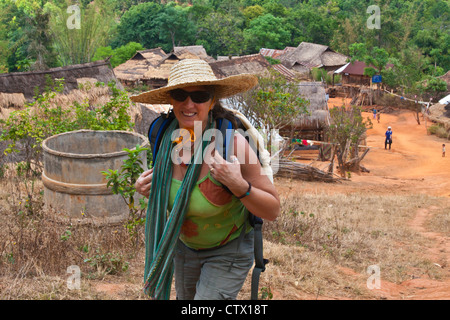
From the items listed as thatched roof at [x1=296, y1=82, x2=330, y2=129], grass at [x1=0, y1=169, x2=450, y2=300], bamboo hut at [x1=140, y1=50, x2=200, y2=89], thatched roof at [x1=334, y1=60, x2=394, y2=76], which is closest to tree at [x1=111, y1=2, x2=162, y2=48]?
bamboo hut at [x1=140, y1=50, x2=200, y2=89]

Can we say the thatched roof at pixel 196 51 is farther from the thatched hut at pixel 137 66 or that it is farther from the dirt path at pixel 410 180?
the dirt path at pixel 410 180

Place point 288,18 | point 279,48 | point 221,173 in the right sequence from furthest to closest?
point 288,18 < point 279,48 < point 221,173

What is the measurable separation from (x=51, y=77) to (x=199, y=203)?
39.6 feet

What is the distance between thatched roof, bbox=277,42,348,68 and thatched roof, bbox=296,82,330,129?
634 inches

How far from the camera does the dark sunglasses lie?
2.24 metres

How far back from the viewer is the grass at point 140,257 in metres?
3.43

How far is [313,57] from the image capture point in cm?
3788

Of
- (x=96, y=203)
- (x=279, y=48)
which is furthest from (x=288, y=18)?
(x=96, y=203)

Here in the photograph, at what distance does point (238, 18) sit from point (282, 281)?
4501 centimetres

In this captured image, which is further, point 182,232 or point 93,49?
point 93,49

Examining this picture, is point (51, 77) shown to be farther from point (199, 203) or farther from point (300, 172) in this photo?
point (199, 203)

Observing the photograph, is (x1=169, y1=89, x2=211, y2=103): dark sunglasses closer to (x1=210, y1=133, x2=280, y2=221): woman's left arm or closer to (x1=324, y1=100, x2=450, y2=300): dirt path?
(x1=210, y1=133, x2=280, y2=221): woman's left arm
